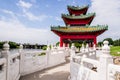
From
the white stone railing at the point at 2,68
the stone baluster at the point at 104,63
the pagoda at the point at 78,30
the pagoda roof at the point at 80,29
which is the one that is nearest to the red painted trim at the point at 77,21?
the pagoda at the point at 78,30

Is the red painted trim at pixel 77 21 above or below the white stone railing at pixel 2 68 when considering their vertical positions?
above

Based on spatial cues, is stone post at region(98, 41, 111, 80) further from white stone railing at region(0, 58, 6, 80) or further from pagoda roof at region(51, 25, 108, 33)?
pagoda roof at region(51, 25, 108, 33)

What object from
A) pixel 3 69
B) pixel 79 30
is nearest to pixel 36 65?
pixel 3 69

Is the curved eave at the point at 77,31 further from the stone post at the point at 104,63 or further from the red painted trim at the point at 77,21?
the stone post at the point at 104,63

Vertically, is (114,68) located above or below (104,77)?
above

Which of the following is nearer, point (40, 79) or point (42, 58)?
point (40, 79)

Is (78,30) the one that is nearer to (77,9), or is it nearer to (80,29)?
(80,29)

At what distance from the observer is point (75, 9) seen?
1089 inches

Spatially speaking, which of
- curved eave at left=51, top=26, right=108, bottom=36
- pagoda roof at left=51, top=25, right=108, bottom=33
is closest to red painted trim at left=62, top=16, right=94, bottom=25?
pagoda roof at left=51, top=25, right=108, bottom=33

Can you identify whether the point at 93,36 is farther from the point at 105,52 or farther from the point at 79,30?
the point at 105,52

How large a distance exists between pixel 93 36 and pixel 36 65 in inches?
585

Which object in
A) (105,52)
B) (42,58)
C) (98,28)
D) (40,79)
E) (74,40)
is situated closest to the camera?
(105,52)

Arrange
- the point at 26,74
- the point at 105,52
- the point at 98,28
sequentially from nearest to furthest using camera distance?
the point at 105,52 < the point at 26,74 < the point at 98,28

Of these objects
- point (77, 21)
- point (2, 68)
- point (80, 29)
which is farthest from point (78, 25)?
point (2, 68)
